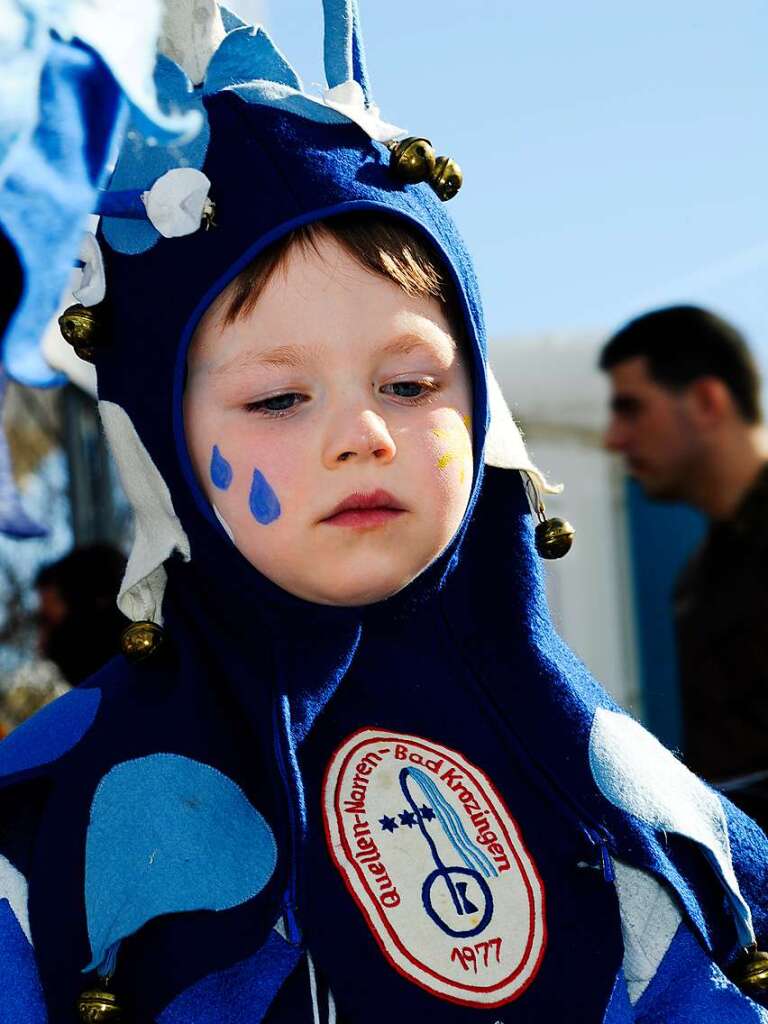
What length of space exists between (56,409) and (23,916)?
3115 millimetres

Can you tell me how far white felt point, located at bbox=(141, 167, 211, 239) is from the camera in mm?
1127

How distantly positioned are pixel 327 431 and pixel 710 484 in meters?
2.06

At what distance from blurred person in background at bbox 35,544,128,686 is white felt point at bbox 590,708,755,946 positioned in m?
1.83

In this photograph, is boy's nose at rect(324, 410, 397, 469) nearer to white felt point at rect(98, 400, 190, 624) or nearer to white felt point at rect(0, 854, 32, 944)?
white felt point at rect(98, 400, 190, 624)

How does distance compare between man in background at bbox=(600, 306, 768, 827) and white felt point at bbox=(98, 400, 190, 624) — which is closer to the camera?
white felt point at bbox=(98, 400, 190, 624)

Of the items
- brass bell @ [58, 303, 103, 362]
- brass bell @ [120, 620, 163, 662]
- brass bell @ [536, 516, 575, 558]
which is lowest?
brass bell @ [120, 620, 163, 662]

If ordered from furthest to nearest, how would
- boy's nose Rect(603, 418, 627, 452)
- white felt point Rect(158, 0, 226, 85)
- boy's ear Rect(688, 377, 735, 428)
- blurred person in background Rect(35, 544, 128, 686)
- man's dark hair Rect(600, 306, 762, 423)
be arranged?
boy's nose Rect(603, 418, 627, 452) < man's dark hair Rect(600, 306, 762, 423) < boy's ear Rect(688, 377, 735, 428) < blurred person in background Rect(35, 544, 128, 686) < white felt point Rect(158, 0, 226, 85)

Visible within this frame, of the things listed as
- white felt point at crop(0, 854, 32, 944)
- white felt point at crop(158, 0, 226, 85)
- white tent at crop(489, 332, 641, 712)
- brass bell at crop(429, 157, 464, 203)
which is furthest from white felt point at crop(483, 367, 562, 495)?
white tent at crop(489, 332, 641, 712)

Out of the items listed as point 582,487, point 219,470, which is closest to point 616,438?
point 219,470

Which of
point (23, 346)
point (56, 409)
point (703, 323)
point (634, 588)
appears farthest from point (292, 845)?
point (634, 588)

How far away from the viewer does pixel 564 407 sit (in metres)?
5.63

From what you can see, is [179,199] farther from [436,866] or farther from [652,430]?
[652,430]

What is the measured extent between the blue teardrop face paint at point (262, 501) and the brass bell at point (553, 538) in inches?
12.0

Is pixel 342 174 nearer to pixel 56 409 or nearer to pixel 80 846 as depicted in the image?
pixel 80 846
